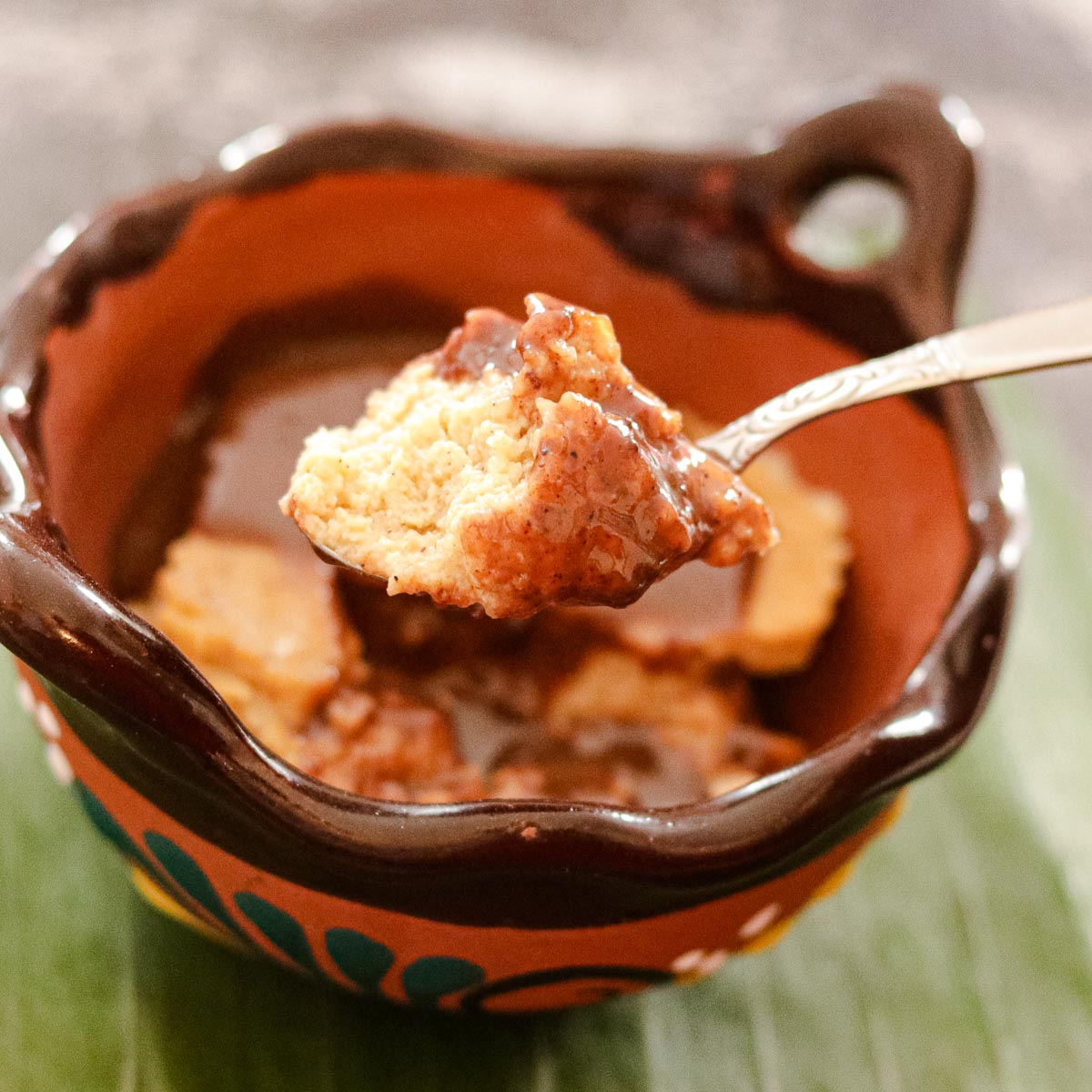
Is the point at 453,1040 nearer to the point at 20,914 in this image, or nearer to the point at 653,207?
the point at 20,914

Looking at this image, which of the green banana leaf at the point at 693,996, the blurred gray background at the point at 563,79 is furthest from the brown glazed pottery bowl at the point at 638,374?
the blurred gray background at the point at 563,79

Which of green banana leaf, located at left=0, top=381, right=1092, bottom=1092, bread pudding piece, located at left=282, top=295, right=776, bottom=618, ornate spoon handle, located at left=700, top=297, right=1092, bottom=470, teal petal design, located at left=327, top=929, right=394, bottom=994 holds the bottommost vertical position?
green banana leaf, located at left=0, top=381, right=1092, bottom=1092

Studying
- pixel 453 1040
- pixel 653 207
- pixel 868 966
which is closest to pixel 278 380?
pixel 653 207

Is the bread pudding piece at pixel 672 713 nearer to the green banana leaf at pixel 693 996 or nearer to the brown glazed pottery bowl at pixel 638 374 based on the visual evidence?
the brown glazed pottery bowl at pixel 638 374

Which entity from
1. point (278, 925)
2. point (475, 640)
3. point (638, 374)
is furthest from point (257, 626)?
point (638, 374)

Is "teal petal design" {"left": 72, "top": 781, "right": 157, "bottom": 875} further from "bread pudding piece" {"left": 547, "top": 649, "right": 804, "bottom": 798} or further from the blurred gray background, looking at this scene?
the blurred gray background

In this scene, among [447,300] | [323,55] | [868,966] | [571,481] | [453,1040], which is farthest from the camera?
[323,55]

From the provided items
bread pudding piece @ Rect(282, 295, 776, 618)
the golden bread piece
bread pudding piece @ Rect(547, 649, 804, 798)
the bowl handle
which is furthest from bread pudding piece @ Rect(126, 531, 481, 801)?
the bowl handle
